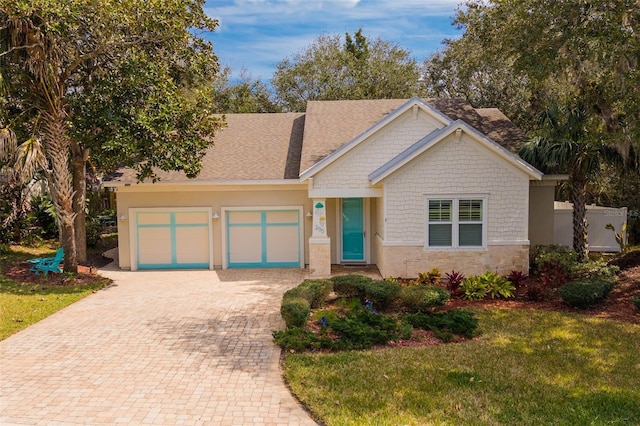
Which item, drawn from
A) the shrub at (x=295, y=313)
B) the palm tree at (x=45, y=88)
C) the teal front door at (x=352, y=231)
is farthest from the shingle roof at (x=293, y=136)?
the shrub at (x=295, y=313)

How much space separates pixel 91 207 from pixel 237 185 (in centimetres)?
1024

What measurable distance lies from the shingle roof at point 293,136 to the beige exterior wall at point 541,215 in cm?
181

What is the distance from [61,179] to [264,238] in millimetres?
6460

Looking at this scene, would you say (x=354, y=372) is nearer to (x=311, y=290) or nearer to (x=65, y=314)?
(x=311, y=290)

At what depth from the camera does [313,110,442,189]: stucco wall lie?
1448 centimetres

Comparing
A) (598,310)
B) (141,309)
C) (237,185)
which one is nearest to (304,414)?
(141,309)

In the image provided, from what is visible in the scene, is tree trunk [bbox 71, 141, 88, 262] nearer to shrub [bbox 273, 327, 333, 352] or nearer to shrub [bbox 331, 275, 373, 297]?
shrub [bbox 331, 275, 373, 297]

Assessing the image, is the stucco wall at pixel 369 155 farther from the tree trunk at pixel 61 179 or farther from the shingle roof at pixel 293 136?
the tree trunk at pixel 61 179

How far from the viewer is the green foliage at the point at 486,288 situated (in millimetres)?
11617

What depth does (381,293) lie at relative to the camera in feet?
33.0

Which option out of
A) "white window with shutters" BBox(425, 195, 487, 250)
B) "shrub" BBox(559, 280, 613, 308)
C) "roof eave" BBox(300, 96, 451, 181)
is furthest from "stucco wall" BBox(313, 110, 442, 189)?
"shrub" BBox(559, 280, 613, 308)

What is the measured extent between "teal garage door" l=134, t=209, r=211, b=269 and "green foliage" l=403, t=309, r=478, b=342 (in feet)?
29.6

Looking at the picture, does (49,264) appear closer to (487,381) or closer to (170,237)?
(170,237)

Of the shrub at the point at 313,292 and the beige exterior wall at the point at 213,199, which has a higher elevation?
the beige exterior wall at the point at 213,199
